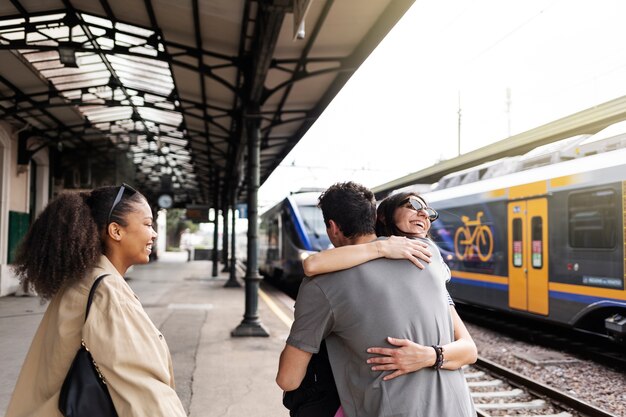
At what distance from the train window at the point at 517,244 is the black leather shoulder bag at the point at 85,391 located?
8.45 meters

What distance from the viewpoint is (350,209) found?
1.88 metres

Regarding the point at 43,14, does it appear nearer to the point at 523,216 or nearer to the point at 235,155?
the point at 235,155

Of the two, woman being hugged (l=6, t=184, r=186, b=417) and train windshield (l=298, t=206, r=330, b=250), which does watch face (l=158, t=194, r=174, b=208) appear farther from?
woman being hugged (l=6, t=184, r=186, b=417)

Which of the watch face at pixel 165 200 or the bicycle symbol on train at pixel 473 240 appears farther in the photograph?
the watch face at pixel 165 200

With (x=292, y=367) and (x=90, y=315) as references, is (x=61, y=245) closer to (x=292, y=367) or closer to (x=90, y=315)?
(x=90, y=315)

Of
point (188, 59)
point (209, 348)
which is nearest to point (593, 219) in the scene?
point (209, 348)

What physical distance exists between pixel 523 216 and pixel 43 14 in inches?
308

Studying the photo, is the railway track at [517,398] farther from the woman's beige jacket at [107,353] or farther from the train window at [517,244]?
the woman's beige jacket at [107,353]

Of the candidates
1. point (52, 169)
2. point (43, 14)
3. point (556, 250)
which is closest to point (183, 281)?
point (52, 169)

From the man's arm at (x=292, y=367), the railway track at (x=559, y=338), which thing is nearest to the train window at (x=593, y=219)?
the railway track at (x=559, y=338)

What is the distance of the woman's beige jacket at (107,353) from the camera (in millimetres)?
1402

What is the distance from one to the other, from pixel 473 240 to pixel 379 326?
9068mm

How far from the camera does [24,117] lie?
12.6 m

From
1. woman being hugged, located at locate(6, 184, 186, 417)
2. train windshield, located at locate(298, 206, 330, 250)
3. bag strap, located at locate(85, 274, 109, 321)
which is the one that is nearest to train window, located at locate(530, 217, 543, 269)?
train windshield, located at locate(298, 206, 330, 250)
